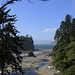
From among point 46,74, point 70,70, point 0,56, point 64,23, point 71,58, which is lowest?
point 46,74

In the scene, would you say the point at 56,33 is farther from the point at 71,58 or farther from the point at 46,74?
the point at 71,58

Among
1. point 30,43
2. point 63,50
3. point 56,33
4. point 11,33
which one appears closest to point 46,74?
point 63,50

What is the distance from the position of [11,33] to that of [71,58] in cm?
1510

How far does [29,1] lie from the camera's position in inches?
354

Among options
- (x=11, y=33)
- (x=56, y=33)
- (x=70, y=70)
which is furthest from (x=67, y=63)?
(x=56, y=33)

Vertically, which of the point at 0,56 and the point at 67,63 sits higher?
the point at 0,56

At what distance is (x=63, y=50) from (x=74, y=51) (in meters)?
7.81

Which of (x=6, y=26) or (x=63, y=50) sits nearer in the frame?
(x=6, y=26)

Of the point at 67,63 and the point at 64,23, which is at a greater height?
the point at 64,23

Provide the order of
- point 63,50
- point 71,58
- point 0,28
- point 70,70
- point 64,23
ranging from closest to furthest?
point 0,28
point 70,70
point 71,58
point 63,50
point 64,23

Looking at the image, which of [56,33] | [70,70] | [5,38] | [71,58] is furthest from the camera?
[56,33]

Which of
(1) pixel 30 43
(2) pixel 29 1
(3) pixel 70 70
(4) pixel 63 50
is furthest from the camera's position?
(1) pixel 30 43

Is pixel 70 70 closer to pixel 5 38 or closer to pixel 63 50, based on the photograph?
pixel 63 50

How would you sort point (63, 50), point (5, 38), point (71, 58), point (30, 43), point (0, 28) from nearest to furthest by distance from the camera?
1. point (0, 28)
2. point (5, 38)
3. point (71, 58)
4. point (63, 50)
5. point (30, 43)
